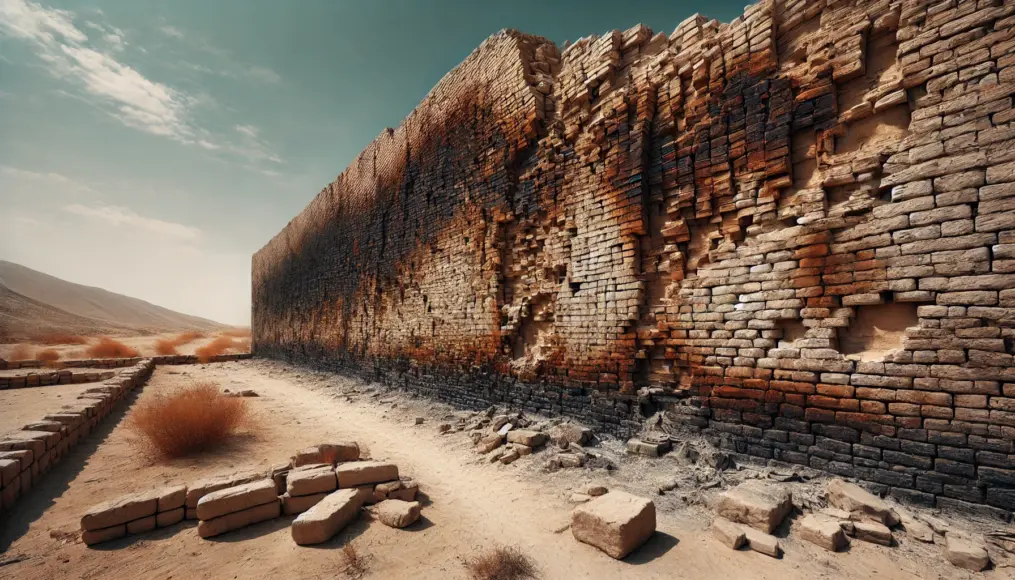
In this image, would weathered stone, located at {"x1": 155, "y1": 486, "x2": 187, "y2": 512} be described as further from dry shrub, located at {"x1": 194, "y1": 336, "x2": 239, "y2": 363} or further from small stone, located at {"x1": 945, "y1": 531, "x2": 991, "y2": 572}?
dry shrub, located at {"x1": 194, "y1": 336, "x2": 239, "y2": 363}

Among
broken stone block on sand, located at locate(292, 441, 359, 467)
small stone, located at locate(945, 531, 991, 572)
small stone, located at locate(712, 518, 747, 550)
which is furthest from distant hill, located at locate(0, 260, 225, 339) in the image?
small stone, located at locate(945, 531, 991, 572)

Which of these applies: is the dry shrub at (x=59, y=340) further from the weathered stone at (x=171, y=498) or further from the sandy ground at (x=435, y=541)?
the weathered stone at (x=171, y=498)

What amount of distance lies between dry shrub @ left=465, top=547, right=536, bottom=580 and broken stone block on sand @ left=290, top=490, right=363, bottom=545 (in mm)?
1179

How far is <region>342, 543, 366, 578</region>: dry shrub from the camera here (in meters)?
2.92

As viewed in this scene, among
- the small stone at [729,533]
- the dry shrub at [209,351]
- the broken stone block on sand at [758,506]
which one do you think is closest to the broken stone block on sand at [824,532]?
the broken stone block on sand at [758,506]

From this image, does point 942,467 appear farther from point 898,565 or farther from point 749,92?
point 749,92

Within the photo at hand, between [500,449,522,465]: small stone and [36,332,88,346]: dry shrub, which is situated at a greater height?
[36,332,88,346]: dry shrub

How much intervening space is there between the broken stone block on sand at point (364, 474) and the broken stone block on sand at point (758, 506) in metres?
3.13

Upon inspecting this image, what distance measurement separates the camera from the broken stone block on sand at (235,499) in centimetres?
346

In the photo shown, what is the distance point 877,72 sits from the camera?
3615 mm

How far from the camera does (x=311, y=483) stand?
396cm

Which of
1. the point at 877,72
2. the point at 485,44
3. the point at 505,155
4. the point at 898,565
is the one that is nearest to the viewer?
the point at 898,565

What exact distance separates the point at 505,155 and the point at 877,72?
16.6 feet

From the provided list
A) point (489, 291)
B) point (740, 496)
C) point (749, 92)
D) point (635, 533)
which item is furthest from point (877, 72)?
point (489, 291)
